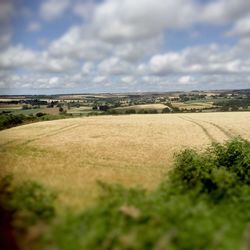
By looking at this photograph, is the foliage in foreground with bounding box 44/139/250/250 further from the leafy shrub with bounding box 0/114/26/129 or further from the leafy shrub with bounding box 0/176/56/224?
the leafy shrub with bounding box 0/114/26/129

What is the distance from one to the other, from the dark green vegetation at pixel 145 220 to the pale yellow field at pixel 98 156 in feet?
6.46

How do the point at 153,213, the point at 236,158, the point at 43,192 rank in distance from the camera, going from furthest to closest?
the point at 236,158, the point at 43,192, the point at 153,213

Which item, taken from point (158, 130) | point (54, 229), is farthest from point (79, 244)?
point (158, 130)

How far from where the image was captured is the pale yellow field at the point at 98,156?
75.4 ft

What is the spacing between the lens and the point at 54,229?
13188 mm

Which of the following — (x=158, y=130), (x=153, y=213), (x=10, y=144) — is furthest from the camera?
(x=158, y=130)

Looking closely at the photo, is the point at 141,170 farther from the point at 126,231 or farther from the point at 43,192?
the point at 126,231

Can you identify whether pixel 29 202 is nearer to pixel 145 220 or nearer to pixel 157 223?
pixel 145 220

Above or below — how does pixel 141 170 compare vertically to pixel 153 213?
below

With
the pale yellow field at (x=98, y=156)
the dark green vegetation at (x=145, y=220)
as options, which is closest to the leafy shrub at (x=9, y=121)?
the pale yellow field at (x=98, y=156)

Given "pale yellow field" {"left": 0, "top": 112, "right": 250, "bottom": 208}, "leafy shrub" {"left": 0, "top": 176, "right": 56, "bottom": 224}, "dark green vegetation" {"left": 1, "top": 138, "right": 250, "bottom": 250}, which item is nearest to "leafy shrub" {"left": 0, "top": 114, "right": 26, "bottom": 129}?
"pale yellow field" {"left": 0, "top": 112, "right": 250, "bottom": 208}

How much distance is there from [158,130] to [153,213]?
48.4m

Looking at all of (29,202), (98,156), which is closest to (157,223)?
(29,202)

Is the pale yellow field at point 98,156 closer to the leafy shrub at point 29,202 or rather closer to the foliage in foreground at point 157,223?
the leafy shrub at point 29,202
